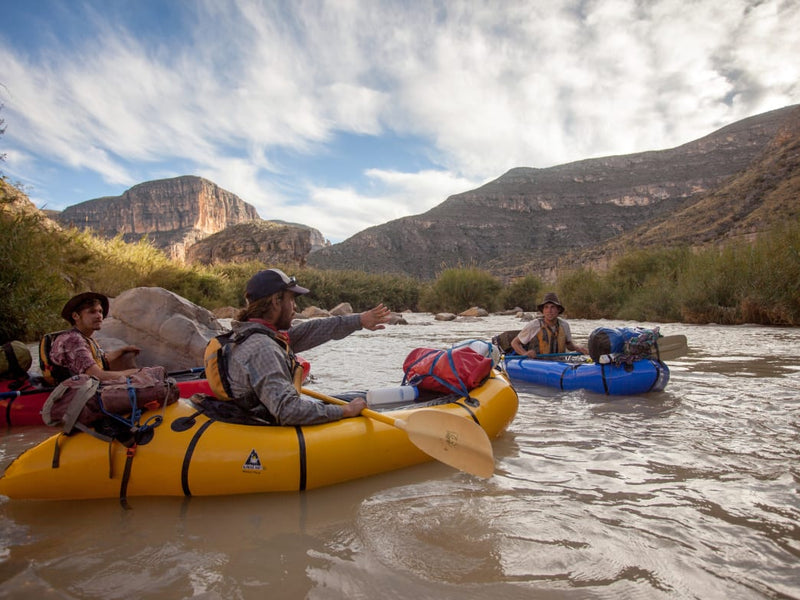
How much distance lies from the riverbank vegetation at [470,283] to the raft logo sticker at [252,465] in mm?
5798

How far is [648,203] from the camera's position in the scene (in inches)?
2226

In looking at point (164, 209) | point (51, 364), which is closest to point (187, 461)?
point (51, 364)

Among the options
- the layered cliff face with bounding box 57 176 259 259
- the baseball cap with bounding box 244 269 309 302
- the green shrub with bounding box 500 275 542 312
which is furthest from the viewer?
the layered cliff face with bounding box 57 176 259 259

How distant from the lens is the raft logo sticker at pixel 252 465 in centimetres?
245

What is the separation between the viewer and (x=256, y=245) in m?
35.4

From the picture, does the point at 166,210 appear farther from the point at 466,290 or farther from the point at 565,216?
the point at 466,290

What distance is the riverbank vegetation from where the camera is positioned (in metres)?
6.73

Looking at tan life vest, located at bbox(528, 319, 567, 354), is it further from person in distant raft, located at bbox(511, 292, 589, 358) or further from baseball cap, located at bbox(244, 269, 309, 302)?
baseball cap, located at bbox(244, 269, 309, 302)

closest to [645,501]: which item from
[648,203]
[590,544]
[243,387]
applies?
[590,544]

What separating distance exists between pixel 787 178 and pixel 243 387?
3272cm

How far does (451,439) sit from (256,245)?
35.0 m

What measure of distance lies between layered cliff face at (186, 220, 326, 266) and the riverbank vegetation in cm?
1292

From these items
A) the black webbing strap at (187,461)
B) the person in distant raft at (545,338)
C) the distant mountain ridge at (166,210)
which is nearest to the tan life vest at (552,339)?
the person in distant raft at (545,338)

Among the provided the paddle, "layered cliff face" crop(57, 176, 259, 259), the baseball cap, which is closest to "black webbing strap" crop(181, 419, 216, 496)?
the baseball cap
